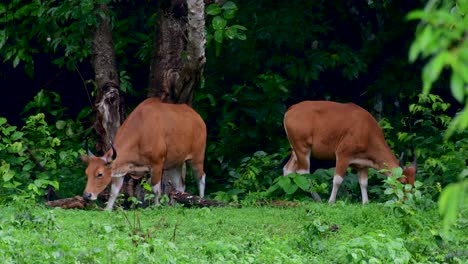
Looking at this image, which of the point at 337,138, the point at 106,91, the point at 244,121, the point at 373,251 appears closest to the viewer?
the point at 373,251

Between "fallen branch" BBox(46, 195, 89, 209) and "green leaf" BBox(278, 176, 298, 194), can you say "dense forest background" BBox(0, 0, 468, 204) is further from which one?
"fallen branch" BBox(46, 195, 89, 209)

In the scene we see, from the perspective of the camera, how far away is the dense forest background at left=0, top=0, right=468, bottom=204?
14008 millimetres

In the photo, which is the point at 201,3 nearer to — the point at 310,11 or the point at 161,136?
the point at 161,136

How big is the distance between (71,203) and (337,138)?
362cm

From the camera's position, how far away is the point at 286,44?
15.0 metres

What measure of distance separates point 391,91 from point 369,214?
4.87m

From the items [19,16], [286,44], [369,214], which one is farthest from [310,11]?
[369,214]

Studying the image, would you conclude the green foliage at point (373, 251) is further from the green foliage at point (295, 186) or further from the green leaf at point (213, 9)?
the green leaf at point (213, 9)

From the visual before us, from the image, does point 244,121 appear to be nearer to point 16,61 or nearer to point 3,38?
point 16,61

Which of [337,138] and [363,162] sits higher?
[337,138]

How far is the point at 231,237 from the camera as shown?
31.7ft

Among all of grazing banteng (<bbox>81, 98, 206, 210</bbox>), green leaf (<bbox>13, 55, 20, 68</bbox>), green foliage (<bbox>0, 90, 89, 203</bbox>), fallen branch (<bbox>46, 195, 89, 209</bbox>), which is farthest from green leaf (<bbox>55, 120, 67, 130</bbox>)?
fallen branch (<bbox>46, 195, 89, 209</bbox>)

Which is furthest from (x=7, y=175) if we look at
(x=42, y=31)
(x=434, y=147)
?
(x=434, y=147)

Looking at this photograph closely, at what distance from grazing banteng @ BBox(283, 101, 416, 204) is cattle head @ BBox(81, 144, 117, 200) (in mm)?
Answer: 2613
